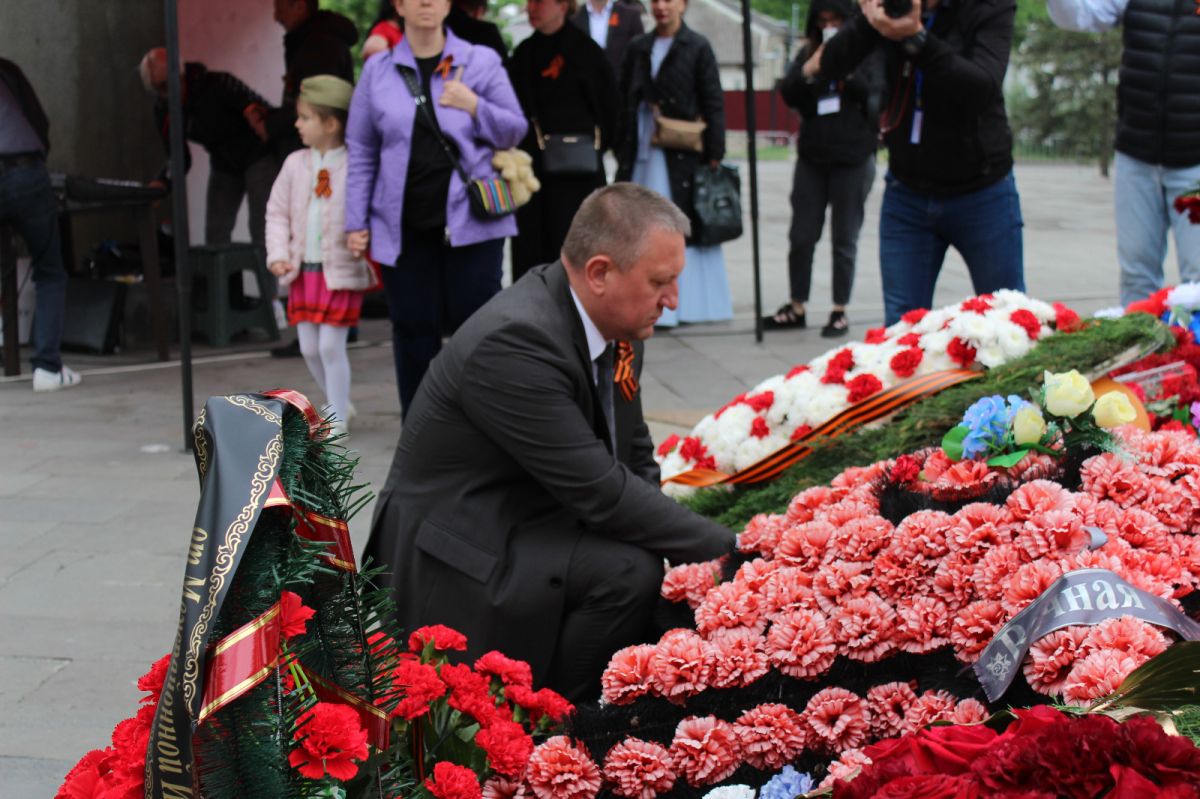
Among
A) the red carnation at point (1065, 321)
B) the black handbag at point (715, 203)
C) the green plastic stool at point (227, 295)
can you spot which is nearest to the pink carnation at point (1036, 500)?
the red carnation at point (1065, 321)

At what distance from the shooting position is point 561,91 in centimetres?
746

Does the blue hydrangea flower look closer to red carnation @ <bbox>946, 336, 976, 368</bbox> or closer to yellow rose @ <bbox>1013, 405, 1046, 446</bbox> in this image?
yellow rose @ <bbox>1013, 405, 1046, 446</bbox>

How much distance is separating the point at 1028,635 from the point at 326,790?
3.58 feet

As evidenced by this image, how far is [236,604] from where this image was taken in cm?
179

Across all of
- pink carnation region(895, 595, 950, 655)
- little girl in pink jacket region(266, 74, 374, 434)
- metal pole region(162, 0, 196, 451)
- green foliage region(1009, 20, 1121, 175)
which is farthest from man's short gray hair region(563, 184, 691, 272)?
green foliage region(1009, 20, 1121, 175)

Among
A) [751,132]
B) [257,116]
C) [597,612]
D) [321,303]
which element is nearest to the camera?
[597,612]

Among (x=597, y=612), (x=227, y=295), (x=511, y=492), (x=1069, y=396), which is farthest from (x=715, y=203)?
(x=1069, y=396)

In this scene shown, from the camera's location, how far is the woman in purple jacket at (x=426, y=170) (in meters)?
5.70

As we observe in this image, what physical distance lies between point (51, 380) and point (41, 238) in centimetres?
72

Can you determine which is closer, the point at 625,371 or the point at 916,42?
the point at 625,371

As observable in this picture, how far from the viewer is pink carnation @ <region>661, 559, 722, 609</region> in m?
3.02

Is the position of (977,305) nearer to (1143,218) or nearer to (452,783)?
(1143,218)

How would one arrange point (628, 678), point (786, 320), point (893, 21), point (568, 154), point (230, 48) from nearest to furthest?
point (628, 678)
point (893, 21)
point (568, 154)
point (786, 320)
point (230, 48)

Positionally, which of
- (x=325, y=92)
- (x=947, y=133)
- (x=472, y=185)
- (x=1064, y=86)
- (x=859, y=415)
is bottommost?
(x=859, y=415)
